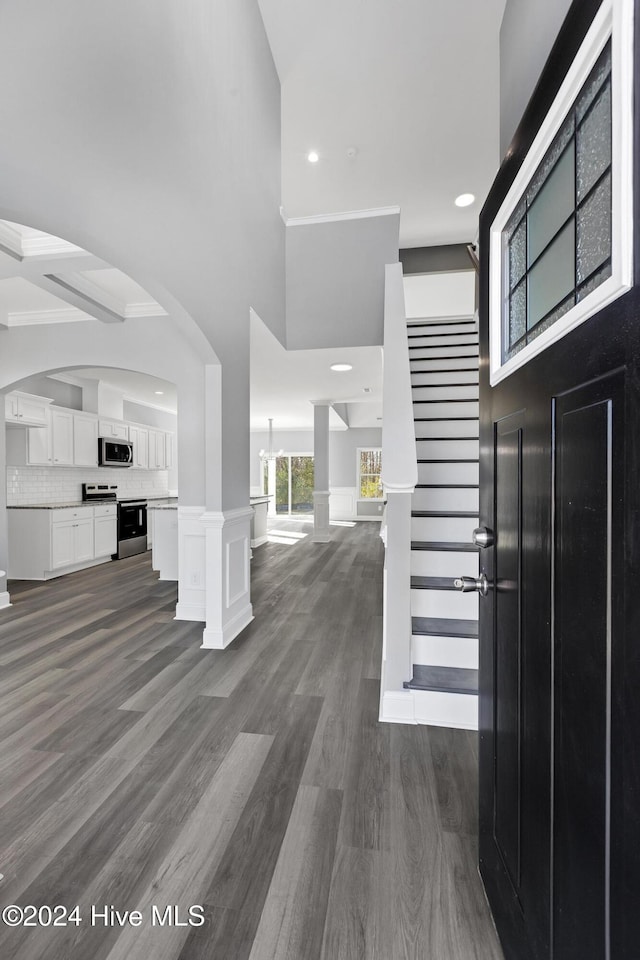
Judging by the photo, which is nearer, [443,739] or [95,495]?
[443,739]

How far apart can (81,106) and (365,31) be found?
367cm

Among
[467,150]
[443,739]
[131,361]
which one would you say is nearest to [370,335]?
[131,361]

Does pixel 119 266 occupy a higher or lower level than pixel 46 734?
higher

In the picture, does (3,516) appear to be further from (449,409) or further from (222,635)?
(449,409)

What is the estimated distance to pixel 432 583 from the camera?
97.7 inches

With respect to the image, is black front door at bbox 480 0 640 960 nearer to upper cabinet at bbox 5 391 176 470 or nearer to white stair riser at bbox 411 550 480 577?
white stair riser at bbox 411 550 480 577

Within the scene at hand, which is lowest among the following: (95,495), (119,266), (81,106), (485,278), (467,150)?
(95,495)

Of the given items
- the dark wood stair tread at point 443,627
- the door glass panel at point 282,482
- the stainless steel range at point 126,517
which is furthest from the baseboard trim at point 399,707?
the door glass panel at point 282,482

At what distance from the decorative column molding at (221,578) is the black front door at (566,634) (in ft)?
7.55

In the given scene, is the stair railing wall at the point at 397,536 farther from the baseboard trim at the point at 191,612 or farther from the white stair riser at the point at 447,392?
the baseboard trim at the point at 191,612

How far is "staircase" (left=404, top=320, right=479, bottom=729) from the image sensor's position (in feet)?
7.12

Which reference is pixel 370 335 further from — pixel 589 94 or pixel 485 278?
pixel 589 94

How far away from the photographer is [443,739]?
6.71 ft

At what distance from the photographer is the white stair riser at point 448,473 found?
3.14m
